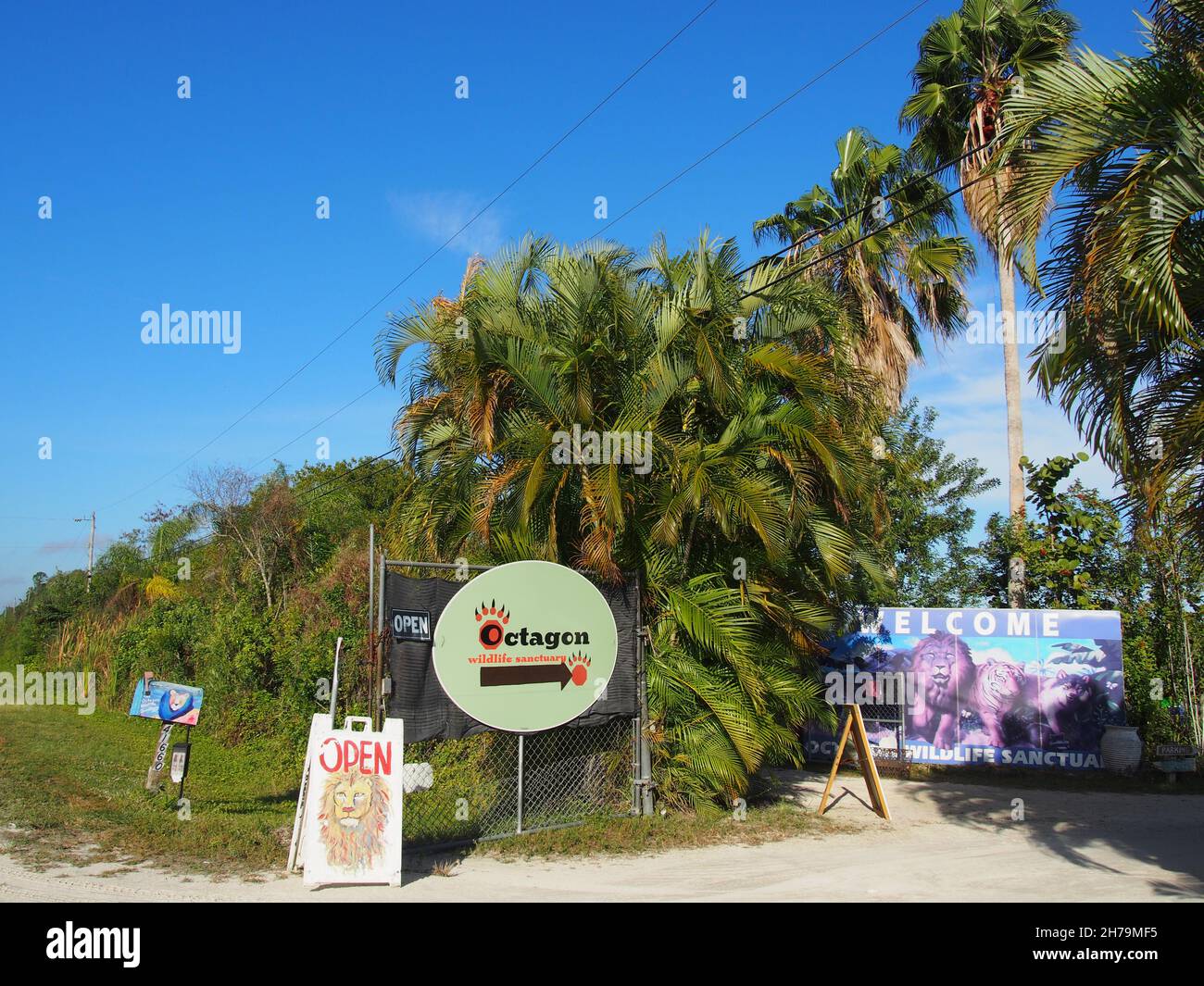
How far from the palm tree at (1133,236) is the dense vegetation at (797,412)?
23 millimetres

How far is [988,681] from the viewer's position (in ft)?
53.3

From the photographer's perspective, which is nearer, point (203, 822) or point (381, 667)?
point (381, 667)

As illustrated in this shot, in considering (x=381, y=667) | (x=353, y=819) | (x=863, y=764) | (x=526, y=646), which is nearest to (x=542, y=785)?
(x=526, y=646)

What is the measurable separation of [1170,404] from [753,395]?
4.08 metres

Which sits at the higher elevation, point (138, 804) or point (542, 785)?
point (542, 785)

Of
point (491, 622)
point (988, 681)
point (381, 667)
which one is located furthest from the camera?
point (988, 681)

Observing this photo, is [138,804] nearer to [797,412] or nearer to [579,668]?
[579,668]

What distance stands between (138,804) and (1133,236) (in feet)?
34.7

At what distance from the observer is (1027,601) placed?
18.8 meters

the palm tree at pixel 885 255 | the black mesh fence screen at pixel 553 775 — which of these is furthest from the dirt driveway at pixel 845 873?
the palm tree at pixel 885 255

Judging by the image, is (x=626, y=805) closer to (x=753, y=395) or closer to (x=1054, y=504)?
(x=753, y=395)

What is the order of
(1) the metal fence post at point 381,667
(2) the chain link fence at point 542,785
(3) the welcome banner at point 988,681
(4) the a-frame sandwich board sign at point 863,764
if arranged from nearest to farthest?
(1) the metal fence post at point 381,667 → (2) the chain link fence at point 542,785 → (4) the a-frame sandwich board sign at point 863,764 → (3) the welcome banner at point 988,681

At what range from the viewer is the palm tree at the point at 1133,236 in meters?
6.72

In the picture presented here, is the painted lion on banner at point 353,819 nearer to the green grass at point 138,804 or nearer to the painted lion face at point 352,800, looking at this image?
the painted lion face at point 352,800
